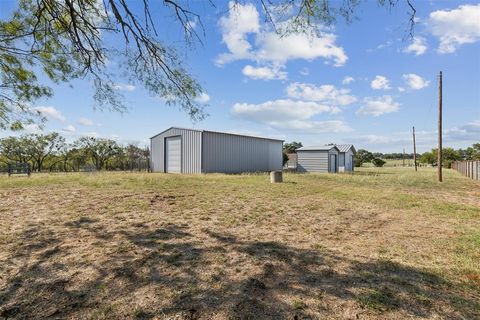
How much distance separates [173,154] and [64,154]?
69.0ft

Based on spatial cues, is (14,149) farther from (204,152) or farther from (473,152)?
(473,152)

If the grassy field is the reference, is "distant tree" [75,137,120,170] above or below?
above

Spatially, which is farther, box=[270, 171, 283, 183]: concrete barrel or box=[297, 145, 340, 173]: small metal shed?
box=[297, 145, 340, 173]: small metal shed

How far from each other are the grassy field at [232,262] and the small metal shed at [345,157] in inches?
851

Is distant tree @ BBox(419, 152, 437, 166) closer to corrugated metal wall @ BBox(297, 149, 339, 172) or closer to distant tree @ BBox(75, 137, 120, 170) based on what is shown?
corrugated metal wall @ BBox(297, 149, 339, 172)

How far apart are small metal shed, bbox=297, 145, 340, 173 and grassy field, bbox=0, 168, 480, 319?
17953 mm

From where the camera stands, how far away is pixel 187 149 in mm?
18016

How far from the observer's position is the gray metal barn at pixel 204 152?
17.4 m

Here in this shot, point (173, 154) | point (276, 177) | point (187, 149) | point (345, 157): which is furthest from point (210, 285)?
point (345, 157)

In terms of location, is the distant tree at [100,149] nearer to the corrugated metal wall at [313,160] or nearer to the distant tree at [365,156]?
the corrugated metal wall at [313,160]

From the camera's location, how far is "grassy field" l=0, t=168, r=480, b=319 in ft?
7.98

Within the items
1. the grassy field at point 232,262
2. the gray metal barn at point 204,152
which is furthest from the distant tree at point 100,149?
the grassy field at point 232,262

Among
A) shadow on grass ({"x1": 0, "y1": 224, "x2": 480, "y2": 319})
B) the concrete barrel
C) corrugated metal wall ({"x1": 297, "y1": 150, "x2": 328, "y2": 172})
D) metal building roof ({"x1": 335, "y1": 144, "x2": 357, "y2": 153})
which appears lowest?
shadow on grass ({"x1": 0, "y1": 224, "x2": 480, "y2": 319})

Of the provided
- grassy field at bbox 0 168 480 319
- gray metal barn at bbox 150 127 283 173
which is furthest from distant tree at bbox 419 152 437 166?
grassy field at bbox 0 168 480 319
